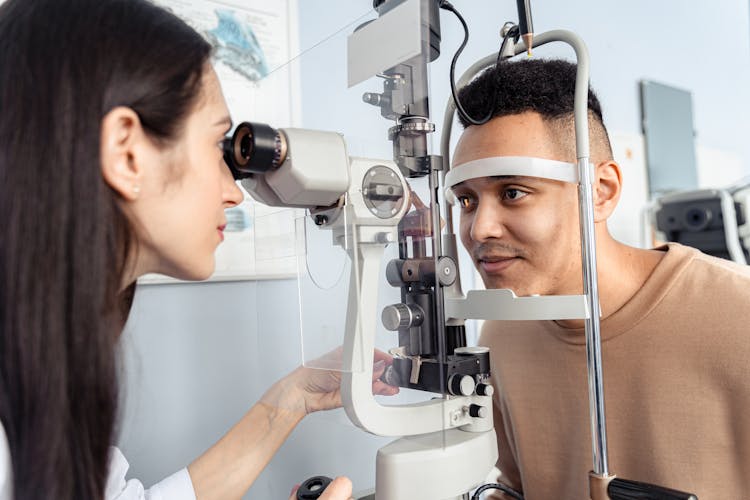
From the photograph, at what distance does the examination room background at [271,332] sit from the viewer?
84 cm

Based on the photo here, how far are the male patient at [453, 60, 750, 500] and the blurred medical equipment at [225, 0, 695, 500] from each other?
0.98 ft

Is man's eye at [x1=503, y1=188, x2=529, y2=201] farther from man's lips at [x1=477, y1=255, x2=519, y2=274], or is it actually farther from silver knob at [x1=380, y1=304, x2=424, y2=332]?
silver knob at [x1=380, y1=304, x2=424, y2=332]

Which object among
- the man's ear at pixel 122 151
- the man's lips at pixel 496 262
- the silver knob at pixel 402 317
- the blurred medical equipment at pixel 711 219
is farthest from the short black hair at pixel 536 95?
the blurred medical equipment at pixel 711 219

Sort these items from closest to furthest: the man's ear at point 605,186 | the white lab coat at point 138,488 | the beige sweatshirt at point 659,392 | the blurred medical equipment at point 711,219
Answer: the white lab coat at point 138,488, the beige sweatshirt at point 659,392, the man's ear at point 605,186, the blurred medical equipment at point 711,219

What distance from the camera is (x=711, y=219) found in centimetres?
206

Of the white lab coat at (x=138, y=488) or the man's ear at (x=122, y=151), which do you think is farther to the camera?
the white lab coat at (x=138, y=488)

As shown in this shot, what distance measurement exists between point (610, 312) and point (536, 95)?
0.44 metres

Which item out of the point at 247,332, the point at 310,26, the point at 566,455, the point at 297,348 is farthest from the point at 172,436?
the point at 310,26

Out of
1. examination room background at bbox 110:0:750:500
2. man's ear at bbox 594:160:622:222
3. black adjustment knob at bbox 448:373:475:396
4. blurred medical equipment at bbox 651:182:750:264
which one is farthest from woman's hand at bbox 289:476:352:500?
blurred medical equipment at bbox 651:182:750:264

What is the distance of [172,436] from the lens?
113cm

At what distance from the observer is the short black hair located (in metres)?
1.01

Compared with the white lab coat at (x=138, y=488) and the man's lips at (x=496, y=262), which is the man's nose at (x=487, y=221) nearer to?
the man's lips at (x=496, y=262)

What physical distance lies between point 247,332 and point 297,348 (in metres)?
0.39

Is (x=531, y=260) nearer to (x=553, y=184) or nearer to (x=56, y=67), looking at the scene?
(x=553, y=184)
